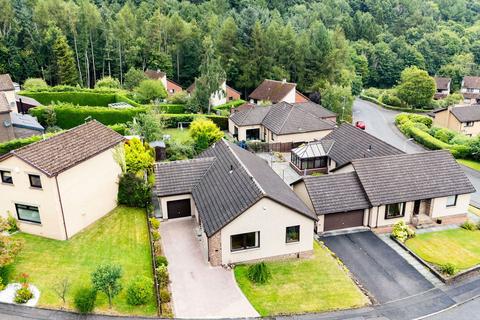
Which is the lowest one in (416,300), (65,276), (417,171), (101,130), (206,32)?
(416,300)

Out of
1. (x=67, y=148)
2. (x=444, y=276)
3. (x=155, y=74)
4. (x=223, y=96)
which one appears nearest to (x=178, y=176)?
(x=67, y=148)

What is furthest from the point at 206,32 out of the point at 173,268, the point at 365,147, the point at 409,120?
the point at 173,268

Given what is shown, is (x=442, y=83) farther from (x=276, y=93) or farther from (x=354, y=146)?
(x=354, y=146)

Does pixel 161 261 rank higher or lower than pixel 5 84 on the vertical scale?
lower

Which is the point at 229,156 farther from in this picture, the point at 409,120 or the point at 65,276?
the point at 409,120

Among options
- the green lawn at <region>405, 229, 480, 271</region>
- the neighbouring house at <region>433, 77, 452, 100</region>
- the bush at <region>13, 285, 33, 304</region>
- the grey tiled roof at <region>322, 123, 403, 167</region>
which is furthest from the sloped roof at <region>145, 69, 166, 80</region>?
the neighbouring house at <region>433, 77, 452, 100</region>

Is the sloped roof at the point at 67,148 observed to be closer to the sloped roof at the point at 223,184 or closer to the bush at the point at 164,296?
the sloped roof at the point at 223,184
